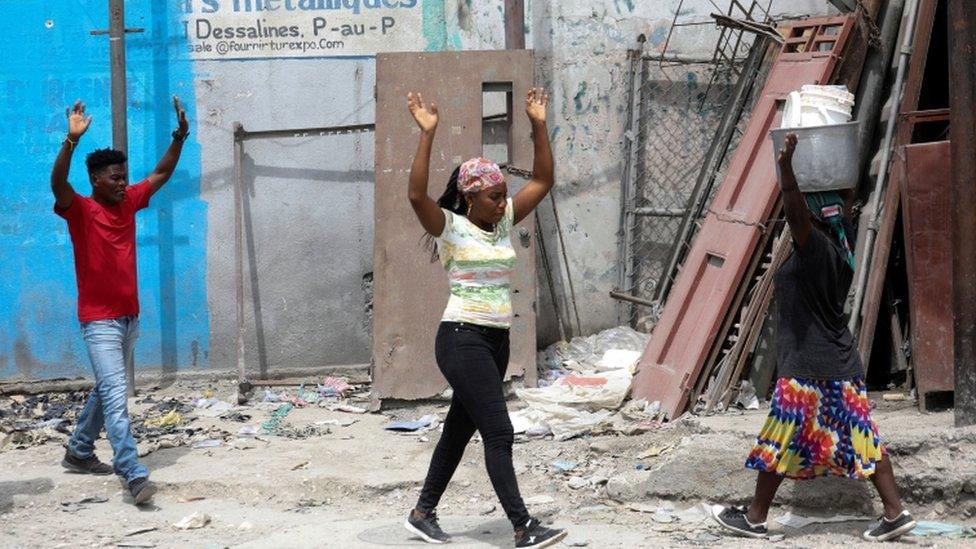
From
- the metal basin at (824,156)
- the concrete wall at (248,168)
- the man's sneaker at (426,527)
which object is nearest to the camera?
the metal basin at (824,156)

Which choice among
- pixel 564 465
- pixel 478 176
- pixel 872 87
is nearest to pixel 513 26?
pixel 872 87

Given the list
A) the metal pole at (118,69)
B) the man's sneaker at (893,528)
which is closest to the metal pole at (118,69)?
the metal pole at (118,69)

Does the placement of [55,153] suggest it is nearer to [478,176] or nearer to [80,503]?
[80,503]

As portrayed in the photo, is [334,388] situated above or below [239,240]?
below

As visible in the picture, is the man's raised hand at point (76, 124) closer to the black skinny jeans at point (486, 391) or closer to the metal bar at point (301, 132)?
the black skinny jeans at point (486, 391)

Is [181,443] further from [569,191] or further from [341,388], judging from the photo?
[569,191]

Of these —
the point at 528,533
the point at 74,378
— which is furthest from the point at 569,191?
the point at 528,533

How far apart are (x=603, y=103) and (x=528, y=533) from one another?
15.0ft

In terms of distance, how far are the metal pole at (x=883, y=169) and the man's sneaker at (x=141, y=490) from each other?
3861 mm

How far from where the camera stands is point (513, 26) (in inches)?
348

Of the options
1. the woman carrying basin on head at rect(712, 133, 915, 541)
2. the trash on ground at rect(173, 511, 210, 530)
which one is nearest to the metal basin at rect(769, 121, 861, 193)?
the woman carrying basin on head at rect(712, 133, 915, 541)

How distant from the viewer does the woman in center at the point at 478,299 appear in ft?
17.4

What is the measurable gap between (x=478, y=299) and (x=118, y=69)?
4.24 m

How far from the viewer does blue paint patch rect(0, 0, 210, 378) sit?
8.87m
